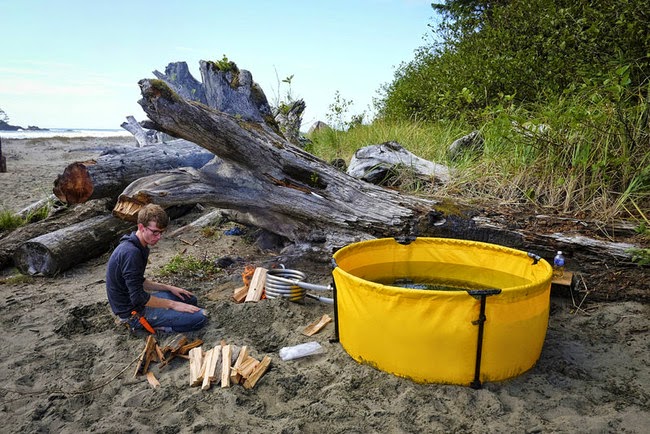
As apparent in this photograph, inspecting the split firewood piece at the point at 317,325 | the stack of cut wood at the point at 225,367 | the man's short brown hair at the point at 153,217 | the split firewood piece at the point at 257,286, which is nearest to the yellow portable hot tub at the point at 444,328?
the split firewood piece at the point at 317,325

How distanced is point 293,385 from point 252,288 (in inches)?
66.0

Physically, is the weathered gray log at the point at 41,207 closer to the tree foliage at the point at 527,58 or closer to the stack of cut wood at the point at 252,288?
the stack of cut wood at the point at 252,288

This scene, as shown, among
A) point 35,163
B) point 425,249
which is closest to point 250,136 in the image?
point 425,249

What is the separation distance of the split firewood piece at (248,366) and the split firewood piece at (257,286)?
49.3 inches

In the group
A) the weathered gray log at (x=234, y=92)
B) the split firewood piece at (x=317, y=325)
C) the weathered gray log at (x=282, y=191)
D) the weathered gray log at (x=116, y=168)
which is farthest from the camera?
the weathered gray log at (x=234, y=92)

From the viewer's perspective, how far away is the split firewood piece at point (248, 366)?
135 inches

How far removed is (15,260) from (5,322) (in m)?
1.77

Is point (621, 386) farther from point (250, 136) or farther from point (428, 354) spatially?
point (250, 136)

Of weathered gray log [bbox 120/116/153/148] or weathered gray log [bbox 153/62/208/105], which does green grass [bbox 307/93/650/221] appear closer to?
weathered gray log [bbox 153/62/208/105]

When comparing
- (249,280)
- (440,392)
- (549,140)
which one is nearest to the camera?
(440,392)

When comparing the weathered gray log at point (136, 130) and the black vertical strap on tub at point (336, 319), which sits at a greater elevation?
the weathered gray log at point (136, 130)

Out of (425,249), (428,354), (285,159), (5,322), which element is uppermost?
(285,159)

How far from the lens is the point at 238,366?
137 inches

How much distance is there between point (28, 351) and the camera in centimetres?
400
